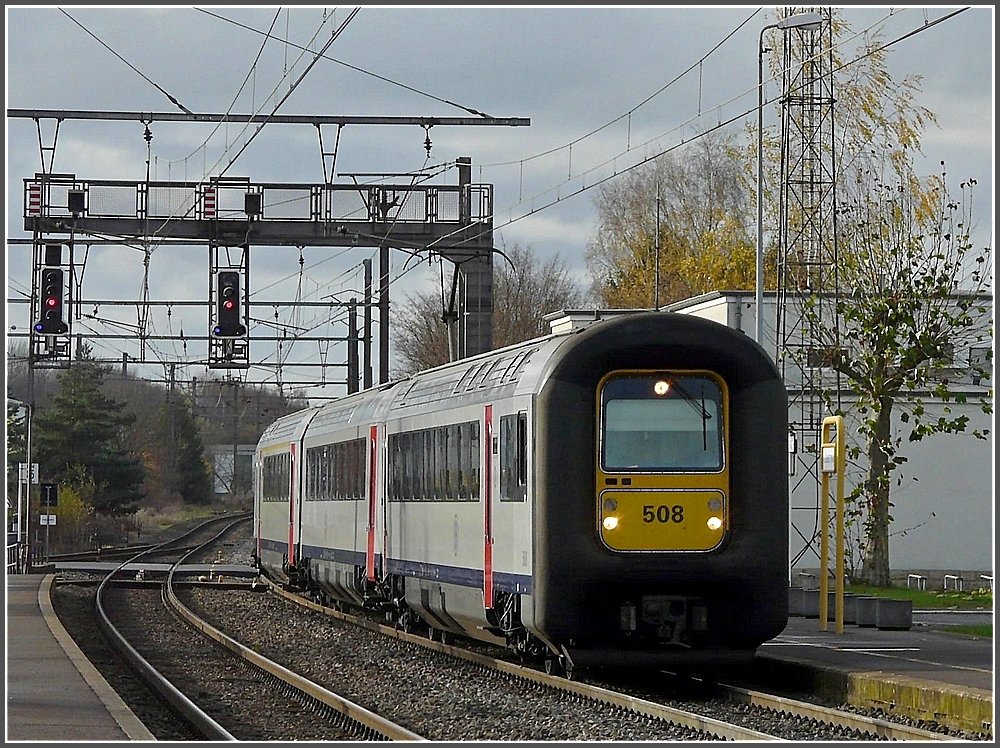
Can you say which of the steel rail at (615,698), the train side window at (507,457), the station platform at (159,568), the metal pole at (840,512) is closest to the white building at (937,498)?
the station platform at (159,568)

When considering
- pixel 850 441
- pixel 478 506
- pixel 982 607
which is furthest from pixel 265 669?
pixel 850 441

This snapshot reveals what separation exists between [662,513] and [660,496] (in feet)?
0.47

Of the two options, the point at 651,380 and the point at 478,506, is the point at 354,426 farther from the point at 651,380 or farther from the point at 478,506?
the point at 651,380

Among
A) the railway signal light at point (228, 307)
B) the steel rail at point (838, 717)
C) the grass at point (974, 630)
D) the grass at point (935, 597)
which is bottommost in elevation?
the grass at point (935, 597)

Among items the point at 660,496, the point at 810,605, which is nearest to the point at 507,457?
the point at 660,496

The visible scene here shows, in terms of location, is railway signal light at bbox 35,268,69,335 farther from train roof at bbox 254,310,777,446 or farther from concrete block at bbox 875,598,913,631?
concrete block at bbox 875,598,913,631

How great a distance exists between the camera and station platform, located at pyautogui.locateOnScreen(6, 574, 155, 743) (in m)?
12.1

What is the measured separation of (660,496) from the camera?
14625 millimetres

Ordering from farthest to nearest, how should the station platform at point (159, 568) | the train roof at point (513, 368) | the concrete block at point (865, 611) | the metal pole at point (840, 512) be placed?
the station platform at point (159, 568)
the concrete block at point (865, 611)
the metal pole at point (840, 512)
the train roof at point (513, 368)

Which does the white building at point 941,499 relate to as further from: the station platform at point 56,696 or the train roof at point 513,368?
the station platform at point 56,696

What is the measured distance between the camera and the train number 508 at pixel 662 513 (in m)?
14.6

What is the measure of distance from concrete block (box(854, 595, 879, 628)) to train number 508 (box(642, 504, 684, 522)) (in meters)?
6.32

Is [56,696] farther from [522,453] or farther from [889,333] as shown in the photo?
[889,333]

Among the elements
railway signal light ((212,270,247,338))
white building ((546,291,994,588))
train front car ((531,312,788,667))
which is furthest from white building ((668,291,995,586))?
train front car ((531,312,788,667))
